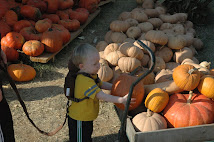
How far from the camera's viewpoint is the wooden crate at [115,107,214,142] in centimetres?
235

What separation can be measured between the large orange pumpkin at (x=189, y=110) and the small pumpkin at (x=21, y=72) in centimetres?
295

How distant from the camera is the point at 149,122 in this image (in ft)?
8.23

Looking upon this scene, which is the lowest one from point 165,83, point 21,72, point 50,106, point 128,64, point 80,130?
point 50,106

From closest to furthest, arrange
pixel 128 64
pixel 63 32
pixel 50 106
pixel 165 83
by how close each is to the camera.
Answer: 1. pixel 165 83
2. pixel 128 64
3. pixel 50 106
4. pixel 63 32

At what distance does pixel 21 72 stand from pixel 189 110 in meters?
3.27

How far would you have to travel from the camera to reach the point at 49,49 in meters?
5.23

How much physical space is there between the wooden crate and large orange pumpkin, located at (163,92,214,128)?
9 centimetres

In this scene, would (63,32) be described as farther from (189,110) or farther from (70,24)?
(189,110)

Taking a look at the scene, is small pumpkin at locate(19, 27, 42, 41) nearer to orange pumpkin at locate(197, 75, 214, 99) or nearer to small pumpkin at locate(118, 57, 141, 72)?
small pumpkin at locate(118, 57, 141, 72)

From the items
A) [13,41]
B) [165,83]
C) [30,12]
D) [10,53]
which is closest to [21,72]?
[10,53]

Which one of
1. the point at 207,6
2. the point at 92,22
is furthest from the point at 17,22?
the point at 207,6

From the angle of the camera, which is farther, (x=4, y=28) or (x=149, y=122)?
(x=4, y=28)

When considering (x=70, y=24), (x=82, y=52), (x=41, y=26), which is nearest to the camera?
(x=82, y=52)

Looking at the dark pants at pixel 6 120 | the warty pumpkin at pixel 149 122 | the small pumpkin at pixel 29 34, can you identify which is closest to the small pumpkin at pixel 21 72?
the small pumpkin at pixel 29 34
